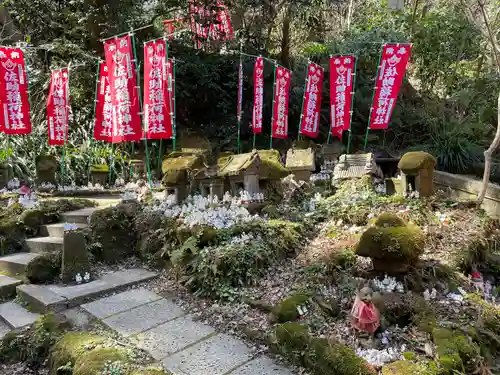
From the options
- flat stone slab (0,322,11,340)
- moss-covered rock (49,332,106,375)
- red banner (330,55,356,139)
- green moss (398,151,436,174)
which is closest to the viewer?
moss-covered rock (49,332,106,375)

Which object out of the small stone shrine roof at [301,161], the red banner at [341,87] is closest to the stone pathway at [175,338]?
the small stone shrine roof at [301,161]

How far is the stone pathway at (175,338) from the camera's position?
3.32 meters

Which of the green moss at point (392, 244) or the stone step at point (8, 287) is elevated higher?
the green moss at point (392, 244)

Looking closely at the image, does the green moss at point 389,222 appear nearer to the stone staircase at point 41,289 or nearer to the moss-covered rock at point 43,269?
the stone staircase at point 41,289

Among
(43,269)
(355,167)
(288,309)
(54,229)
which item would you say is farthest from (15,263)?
(355,167)

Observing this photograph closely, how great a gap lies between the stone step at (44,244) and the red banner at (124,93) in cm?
188

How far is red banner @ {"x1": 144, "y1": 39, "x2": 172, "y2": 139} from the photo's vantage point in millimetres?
6559

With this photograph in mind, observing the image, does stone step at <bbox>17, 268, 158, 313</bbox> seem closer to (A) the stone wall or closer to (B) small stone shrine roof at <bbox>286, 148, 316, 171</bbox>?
(B) small stone shrine roof at <bbox>286, 148, 316, 171</bbox>

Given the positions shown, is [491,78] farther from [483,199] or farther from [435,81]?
[483,199]

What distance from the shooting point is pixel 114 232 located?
6043 millimetres

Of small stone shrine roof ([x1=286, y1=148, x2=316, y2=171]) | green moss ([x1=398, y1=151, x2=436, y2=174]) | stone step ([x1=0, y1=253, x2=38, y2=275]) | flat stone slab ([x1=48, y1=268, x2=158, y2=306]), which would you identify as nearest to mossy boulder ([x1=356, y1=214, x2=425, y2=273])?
green moss ([x1=398, y1=151, x2=436, y2=174])

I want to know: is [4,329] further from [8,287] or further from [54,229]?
[54,229]

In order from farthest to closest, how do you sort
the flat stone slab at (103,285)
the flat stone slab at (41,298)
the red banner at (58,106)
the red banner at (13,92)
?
the red banner at (58,106), the red banner at (13,92), the flat stone slab at (103,285), the flat stone slab at (41,298)

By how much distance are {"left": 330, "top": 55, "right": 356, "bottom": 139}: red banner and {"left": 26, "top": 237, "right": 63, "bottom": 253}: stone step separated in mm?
6153
